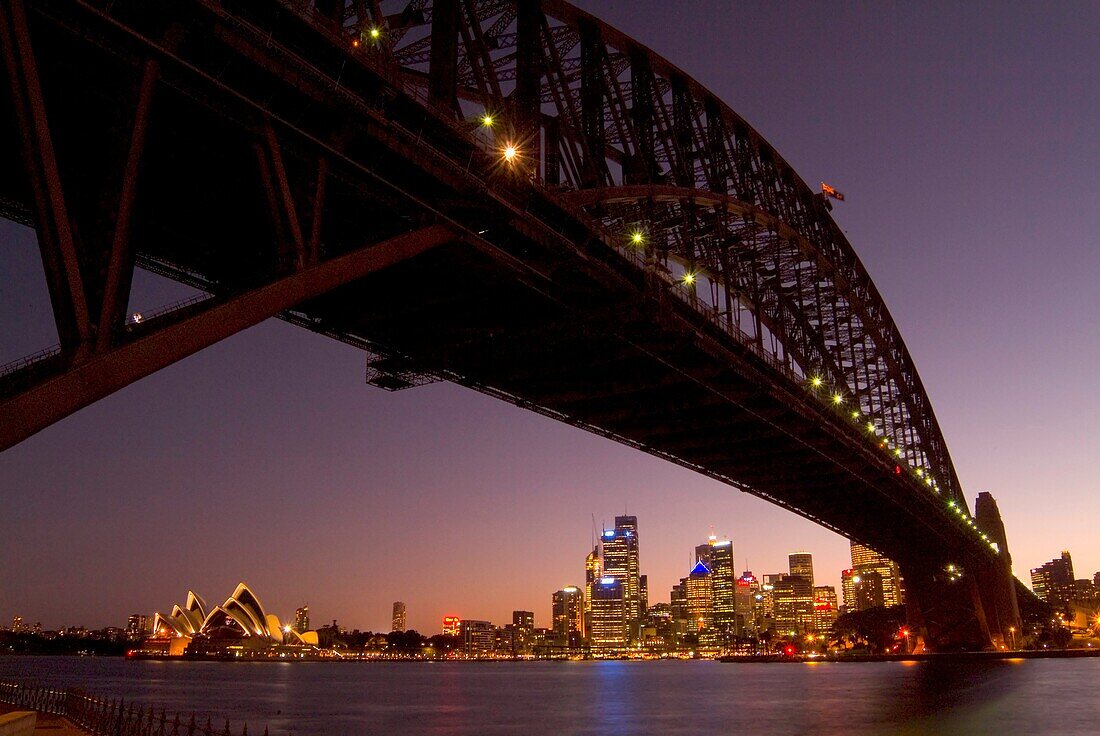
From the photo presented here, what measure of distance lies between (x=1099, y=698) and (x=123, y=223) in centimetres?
5760

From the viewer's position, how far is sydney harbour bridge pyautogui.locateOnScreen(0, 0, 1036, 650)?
11.7 meters

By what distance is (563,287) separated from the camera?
84.6 feet

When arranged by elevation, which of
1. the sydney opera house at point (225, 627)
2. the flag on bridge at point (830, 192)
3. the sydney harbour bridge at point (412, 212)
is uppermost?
the flag on bridge at point (830, 192)

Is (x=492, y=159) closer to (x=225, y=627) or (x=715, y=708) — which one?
(x=715, y=708)

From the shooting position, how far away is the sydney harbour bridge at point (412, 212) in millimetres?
11703

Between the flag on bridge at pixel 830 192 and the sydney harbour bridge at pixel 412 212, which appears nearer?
the sydney harbour bridge at pixel 412 212

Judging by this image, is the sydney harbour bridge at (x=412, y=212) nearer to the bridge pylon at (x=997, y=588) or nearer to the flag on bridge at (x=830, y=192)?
the flag on bridge at (x=830, y=192)

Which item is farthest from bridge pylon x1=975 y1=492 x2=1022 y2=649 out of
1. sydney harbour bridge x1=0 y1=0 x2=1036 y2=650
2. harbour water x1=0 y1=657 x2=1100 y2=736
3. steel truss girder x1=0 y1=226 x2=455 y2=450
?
steel truss girder x1=0 y1=226 x2=455 y2=450

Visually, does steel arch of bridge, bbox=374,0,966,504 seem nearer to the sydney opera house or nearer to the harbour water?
the harbour water

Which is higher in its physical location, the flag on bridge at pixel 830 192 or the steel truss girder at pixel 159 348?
the flag on bridge at pixel 830 192

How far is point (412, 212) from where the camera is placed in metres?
19.1

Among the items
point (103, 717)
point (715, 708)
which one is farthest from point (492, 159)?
point (715, 708)

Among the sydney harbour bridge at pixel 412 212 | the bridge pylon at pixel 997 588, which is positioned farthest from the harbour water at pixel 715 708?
the bridge pylon at pixel 997 588

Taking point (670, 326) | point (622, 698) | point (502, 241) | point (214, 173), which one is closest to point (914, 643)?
point (622, 698)
